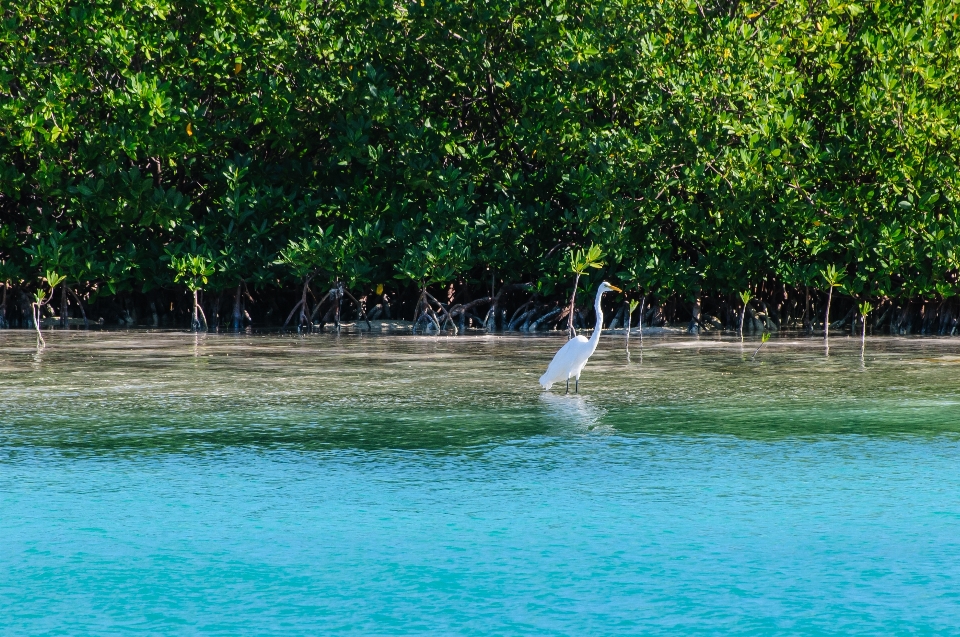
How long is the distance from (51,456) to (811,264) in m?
12.1

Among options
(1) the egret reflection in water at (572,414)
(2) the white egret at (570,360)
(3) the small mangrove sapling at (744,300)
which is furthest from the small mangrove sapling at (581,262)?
(1) the egret reflection in water at (572,414)

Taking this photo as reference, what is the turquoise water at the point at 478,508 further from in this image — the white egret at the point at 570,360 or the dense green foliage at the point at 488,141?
the dense green foliage at the point at 488,141

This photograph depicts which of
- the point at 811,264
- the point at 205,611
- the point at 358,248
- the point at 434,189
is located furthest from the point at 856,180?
the point at 205,611

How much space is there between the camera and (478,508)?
212 inches

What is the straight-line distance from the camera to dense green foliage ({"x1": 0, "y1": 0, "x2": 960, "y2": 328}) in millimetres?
15703

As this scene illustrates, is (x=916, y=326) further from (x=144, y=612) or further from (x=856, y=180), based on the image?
(x=144, y=612)

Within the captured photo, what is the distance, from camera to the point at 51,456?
6.55 meters

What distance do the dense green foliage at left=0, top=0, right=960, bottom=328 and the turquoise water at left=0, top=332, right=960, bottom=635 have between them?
648 cm

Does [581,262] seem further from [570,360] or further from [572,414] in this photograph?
[572,414]

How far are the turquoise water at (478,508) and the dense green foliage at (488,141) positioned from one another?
255 inches

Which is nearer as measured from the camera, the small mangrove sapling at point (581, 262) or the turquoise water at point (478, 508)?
the turquoise water at point (478, 508)

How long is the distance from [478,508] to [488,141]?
13959mm

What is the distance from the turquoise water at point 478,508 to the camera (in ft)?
13.4

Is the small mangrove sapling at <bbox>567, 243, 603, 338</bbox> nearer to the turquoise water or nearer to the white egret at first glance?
the turquoise water
